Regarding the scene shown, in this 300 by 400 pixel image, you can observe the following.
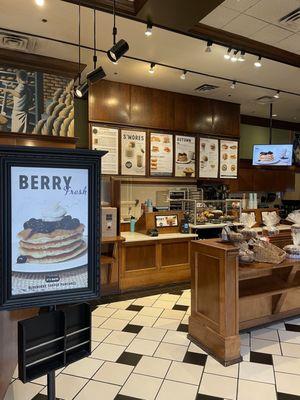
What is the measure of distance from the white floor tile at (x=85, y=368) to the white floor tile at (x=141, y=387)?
342mm

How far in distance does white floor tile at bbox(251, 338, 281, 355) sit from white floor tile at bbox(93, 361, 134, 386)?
1.24 metres

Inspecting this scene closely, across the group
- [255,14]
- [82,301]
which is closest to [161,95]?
[255,14]

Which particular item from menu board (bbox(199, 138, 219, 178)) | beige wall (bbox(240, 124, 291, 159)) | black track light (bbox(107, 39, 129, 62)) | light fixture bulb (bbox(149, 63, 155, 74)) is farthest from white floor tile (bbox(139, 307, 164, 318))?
beige wall (bbox(240, 124, 291, 159))

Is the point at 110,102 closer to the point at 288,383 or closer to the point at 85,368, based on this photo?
the point at 85,368

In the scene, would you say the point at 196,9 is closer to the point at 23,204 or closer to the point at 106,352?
the point at 23,204

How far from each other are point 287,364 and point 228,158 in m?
4.52

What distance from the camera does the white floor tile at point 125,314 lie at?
372 centimetres

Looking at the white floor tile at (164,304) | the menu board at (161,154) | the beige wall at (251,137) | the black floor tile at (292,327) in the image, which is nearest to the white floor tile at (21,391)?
the white floor tile at (164,304)

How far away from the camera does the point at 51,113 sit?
14.7 feet

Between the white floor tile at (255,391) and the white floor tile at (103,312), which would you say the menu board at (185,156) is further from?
the white floor tile at (255,391)

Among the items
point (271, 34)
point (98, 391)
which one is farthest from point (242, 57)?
point (98, 391)

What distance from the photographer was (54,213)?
1.52 metres

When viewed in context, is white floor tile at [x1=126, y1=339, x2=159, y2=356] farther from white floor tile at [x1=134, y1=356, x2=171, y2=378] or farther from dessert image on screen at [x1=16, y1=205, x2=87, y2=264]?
dessert image on screen at [x1=16, y1=205, x2=87, y2=264]

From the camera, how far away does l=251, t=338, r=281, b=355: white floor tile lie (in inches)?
115
